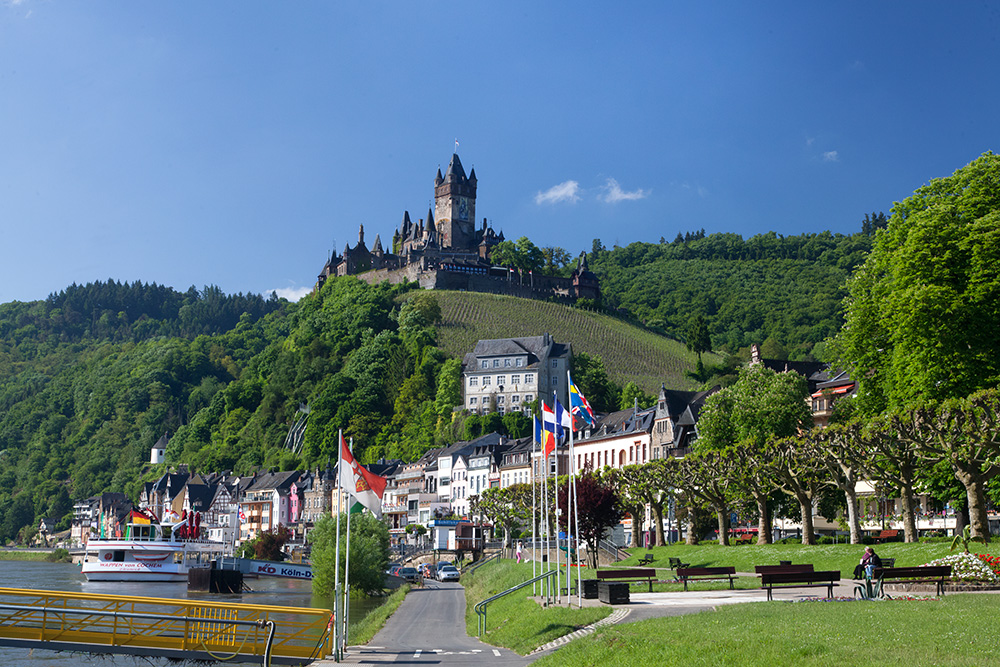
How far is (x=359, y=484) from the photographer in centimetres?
2862

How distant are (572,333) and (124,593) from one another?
118 meters

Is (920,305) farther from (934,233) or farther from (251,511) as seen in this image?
(251,511)

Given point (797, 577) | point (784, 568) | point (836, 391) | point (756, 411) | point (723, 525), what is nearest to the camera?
point (797, 577)

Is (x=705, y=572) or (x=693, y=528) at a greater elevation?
(x=693, y=528)

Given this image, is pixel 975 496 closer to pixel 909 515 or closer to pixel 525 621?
pixel 909 515

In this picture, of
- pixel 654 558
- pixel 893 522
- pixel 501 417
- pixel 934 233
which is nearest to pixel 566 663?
pixel 934 233

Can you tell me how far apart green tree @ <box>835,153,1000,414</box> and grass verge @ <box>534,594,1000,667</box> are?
17826mm

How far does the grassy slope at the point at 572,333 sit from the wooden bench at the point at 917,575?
135905 mm

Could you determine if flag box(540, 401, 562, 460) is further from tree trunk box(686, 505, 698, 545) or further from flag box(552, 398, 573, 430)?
tree trunk box(686, 505, 698, 545)

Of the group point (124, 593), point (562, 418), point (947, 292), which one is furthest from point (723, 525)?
point (124, 593)

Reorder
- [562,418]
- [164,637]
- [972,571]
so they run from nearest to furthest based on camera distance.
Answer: [164,637] → [972,571] → [562,418]

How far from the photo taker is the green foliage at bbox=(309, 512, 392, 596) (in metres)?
61.4

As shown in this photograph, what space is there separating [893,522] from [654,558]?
18.7 m

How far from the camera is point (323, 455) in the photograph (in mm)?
166125
